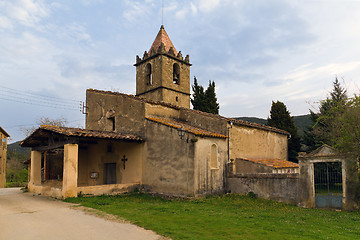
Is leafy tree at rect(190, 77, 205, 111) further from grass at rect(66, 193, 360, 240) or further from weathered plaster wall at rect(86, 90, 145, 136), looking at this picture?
grass at rect(66, 193, 360, 240)

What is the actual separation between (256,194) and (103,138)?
8.26m

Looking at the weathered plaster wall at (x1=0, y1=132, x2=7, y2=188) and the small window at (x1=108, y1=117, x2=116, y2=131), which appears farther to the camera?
the weathered plaster wall at (x1=0, y1=132, x2=7, y2=188)

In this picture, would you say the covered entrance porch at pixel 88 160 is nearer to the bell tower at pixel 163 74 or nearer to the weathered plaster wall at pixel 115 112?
the weathered plaster wall at pixel 115 112

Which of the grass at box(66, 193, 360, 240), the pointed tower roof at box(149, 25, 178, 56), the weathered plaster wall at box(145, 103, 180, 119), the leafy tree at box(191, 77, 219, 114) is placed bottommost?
the grass at box(66, 193, 360, 240)

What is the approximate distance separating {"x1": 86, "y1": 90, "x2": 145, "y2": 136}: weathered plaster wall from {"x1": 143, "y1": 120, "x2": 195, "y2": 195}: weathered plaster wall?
994 mm

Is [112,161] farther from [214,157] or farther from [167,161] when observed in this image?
[214,157]

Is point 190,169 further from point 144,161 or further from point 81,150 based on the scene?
point 81,150

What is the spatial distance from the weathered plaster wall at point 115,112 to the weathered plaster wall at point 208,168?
3909 mm

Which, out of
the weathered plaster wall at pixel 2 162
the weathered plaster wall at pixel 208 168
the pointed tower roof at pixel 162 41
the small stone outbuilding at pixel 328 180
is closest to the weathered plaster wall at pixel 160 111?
the weathered plaster wall at pixel 208 168

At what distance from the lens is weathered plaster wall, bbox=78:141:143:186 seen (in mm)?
15727

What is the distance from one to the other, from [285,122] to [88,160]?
1922 cm

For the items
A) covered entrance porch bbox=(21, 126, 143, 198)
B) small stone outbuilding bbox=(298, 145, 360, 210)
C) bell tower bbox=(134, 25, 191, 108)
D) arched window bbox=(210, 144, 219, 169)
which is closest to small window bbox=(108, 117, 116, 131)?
covered entrance porch bbox=(21, 126, 143, 198)

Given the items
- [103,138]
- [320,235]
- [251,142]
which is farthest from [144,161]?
[320,235]

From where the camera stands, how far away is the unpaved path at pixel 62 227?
6.50 metres
